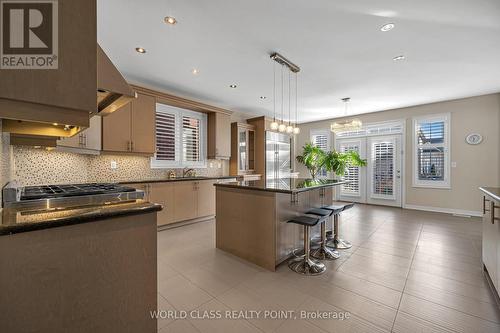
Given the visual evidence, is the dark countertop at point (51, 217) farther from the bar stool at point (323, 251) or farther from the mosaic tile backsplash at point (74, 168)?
the bar stool at point (323, 251)

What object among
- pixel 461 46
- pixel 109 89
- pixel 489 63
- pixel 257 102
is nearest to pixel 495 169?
pixel 489 63

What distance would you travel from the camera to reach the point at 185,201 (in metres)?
4.19

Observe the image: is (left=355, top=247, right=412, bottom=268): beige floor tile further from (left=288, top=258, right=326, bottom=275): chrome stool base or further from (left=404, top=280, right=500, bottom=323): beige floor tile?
(left=288, top=258, right=326, bottom=275): chrome stool base

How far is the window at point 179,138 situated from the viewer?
4.45 meters

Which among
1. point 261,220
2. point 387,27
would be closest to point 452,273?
point 261,220

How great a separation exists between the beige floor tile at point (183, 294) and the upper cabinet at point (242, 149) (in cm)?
364

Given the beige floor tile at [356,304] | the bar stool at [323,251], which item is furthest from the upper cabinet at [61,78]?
the bar stool at [323,251]

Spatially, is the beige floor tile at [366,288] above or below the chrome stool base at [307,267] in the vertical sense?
below

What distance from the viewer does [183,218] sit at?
163 inches

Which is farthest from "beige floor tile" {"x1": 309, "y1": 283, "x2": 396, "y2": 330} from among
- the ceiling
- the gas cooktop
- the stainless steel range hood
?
the ceiling

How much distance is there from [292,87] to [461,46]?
2436 millimetres

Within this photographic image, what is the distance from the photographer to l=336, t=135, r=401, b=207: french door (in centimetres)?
584

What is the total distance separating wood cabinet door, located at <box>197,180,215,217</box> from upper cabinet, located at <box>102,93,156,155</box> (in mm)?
1222

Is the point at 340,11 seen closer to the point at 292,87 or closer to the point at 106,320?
the point at 292,87
